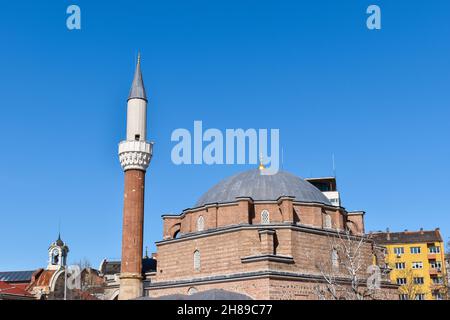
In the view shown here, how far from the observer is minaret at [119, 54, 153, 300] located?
2553 cm

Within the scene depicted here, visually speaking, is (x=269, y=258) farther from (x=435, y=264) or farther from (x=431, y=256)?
(x=435, y=264)

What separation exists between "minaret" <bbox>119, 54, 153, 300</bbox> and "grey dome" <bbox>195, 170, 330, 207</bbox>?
3.04 metres

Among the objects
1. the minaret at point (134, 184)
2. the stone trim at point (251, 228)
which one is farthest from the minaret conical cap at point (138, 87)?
the stone trim at point (251, 228)

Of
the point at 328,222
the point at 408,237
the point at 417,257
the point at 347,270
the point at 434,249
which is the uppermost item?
the point at 408,237

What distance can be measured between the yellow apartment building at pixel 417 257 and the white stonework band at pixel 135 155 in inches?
927

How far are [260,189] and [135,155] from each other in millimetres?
6432

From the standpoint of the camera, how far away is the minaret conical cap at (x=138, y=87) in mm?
28034

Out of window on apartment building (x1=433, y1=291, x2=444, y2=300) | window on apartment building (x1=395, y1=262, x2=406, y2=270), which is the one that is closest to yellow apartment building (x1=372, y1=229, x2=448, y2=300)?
window on apartment building (x1=395, y1=262, x2=406, y2=270)

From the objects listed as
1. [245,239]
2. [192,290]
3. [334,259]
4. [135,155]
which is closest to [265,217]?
[245,239]

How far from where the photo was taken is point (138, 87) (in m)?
28.3

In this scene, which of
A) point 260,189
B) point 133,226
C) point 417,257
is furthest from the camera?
point 417,257

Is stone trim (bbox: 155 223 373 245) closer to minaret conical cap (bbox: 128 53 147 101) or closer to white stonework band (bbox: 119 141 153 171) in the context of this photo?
white stonework band (bbox: 119 141 153 171)

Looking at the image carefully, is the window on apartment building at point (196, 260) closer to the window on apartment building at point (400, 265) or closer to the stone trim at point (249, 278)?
the stone trim at point (249, 278)
